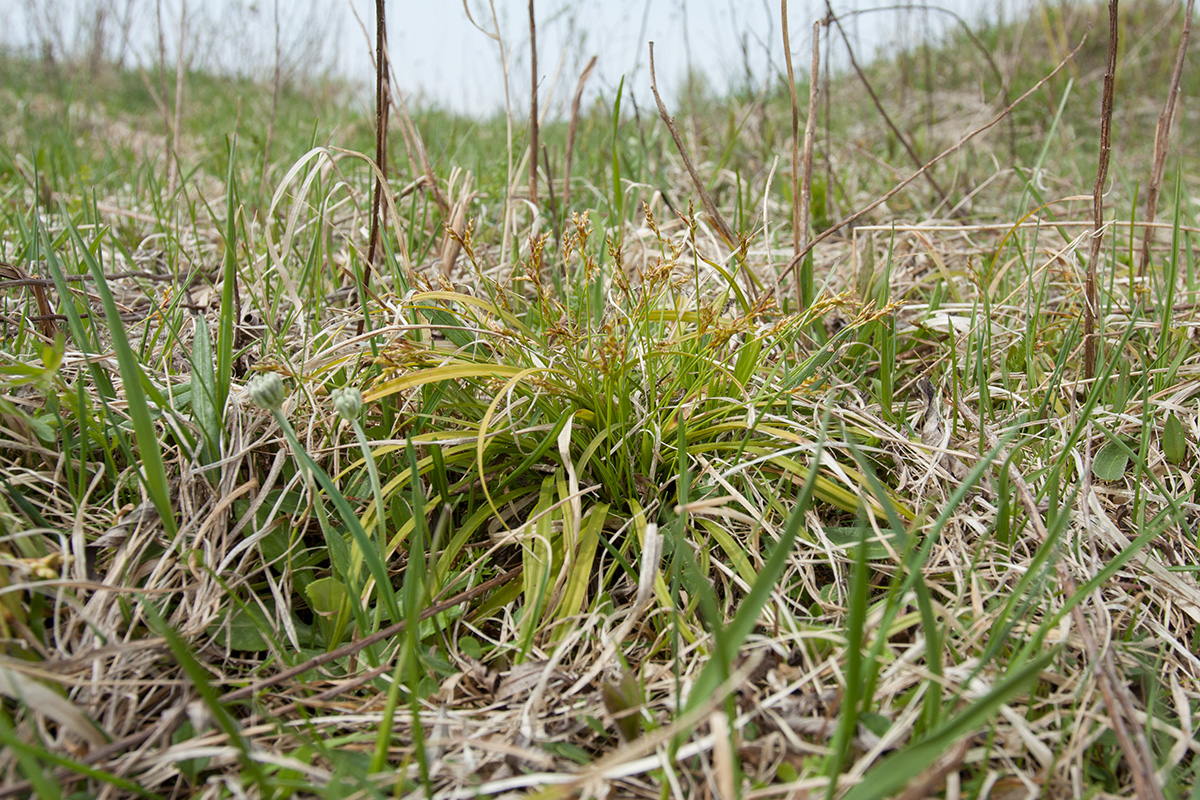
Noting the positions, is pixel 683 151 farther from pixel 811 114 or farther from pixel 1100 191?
pixel 1100 191

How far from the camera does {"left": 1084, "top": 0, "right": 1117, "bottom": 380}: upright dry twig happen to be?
3.66 feet

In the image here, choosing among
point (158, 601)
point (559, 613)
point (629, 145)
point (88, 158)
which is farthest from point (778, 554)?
point (88, 158)

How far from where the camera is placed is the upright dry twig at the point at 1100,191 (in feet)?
3.66

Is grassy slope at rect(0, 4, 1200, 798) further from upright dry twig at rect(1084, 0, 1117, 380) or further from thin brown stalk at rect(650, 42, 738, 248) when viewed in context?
thin brown stalk at rect(650, 42, 738, 248)

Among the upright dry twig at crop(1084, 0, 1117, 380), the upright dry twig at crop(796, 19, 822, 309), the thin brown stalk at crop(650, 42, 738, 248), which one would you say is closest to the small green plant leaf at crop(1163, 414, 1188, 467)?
the upright dry twig at crop(1084, 0, 1117, 380)

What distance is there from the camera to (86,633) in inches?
31.4

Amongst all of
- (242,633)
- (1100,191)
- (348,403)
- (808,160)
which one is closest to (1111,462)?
(1100,191)

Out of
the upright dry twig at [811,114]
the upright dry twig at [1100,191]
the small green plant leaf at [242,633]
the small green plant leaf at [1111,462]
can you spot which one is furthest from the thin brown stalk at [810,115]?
the small green plant leaf at [242,633]

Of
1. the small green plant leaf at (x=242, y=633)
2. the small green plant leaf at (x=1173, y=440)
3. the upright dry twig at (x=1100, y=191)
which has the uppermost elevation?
the upright dry twig at (x=1100, y=191)

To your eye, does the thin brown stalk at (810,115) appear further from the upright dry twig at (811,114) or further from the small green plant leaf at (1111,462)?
the small green plant leaf at (1111,462)

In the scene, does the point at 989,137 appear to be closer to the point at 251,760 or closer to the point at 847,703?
the point at 847,703

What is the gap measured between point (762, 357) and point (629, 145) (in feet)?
6.89

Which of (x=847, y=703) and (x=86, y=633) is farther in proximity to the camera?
(x=86, y=633)

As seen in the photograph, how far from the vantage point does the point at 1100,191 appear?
3.74 ft
